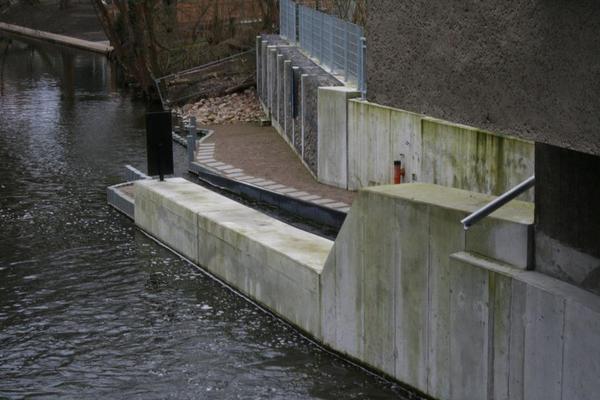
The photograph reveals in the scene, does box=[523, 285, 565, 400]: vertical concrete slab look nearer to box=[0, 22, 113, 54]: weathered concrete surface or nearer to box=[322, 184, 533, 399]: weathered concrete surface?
box=[322, 184, 533, 399]: weathered concrete surface

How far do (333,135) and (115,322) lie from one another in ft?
26.6

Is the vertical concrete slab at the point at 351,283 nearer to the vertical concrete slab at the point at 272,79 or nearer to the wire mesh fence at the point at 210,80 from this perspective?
the vertical concrete slab at the point at 272,79

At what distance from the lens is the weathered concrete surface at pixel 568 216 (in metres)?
9.32

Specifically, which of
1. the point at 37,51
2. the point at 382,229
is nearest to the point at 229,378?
the point at 382,229

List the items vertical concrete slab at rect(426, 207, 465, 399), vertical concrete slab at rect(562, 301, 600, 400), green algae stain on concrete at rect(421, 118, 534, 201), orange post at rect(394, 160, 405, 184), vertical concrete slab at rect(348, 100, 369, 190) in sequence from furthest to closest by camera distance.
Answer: vertical concrete slab at rect(348, 100, 369, 190) → orange post at rect(394, 160, 405, 184) → green algae stain on concrete at rect(421, 118, 534, 201) → vertical concrete slab at rect(426, 207, 465, 399) → vertical concrete slab at rect(562, 301, 600, 400)

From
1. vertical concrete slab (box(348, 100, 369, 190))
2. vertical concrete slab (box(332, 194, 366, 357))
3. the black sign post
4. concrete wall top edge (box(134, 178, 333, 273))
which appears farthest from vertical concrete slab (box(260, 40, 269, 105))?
vertical concrete slab (box(332, 194, 366, 357))

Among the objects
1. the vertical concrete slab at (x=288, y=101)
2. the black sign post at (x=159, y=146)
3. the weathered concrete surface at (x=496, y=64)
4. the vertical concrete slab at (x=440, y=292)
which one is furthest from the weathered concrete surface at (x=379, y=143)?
the weathered concrete surface at (x=496, y=64)

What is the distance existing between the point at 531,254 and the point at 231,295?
6.32m

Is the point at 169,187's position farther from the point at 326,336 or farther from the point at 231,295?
the point at 326,336

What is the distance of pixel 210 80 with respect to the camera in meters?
36.8

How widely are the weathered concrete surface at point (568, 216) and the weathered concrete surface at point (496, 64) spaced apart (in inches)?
50.7

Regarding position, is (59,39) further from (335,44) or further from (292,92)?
(335,44)

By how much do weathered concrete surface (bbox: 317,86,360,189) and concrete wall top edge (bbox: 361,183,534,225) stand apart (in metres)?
8.72

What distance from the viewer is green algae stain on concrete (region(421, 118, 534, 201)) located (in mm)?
15109
